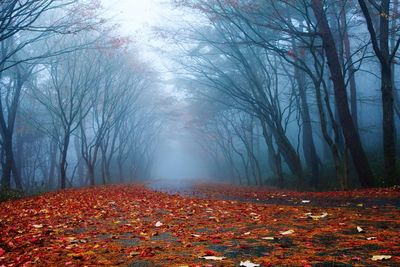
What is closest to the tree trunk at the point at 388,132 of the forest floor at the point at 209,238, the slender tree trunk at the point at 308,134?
the forest floor at the point at 209,238

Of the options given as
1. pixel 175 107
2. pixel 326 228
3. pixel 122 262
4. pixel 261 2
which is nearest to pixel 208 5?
pixel 261 2

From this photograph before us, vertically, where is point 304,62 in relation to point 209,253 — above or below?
above

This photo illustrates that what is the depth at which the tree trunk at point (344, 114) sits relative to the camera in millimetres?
11305

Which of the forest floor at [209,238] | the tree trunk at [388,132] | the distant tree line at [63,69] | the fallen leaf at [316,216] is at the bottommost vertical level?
the fallen leaf at [316,216]

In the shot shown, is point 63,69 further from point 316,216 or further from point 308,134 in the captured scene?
point 316,216

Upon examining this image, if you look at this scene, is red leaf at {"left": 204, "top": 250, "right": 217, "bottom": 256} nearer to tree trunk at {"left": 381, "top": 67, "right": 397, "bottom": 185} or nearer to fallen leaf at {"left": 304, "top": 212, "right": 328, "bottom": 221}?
fallen leaf at {"left": 304, "top": 212, "right": 328, "bottom": 221}

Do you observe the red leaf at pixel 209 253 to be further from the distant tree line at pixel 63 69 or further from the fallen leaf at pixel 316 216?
the distant tree line at pixel 63 69

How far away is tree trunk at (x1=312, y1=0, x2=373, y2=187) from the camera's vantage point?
37.1 feet

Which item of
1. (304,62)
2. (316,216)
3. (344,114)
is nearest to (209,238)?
(316,216)

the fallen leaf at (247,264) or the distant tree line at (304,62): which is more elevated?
the distant tree line at (304,62)

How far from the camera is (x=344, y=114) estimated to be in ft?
38.2

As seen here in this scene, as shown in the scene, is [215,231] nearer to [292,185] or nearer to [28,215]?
[28,215]

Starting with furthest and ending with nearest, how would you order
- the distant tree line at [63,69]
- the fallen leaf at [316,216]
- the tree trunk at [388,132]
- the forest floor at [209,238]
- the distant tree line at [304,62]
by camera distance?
1. the distant tree line at [63,69]
2. the distant tree line at [304,62]
3. the tree trunk at [388,132]
4. the fallen leaf at [316,216]
5. the forest floor at [209,238]

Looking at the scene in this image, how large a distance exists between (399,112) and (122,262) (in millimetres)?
19639
